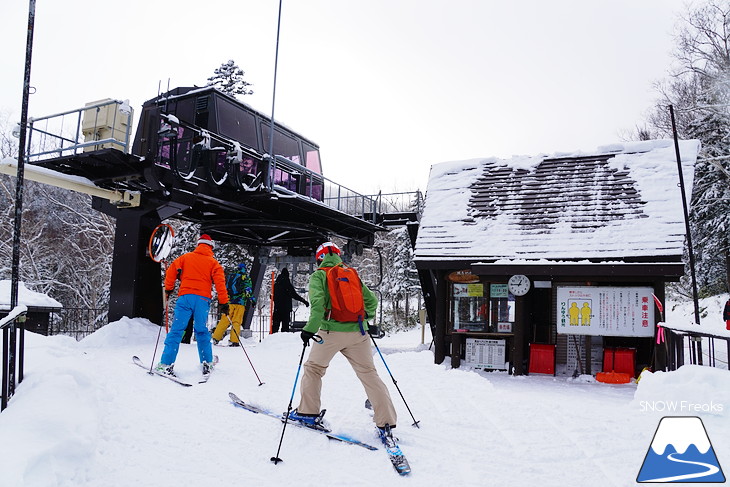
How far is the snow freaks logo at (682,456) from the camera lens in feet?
12.0

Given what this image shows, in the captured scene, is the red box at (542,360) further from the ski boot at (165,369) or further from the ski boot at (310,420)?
the ski boot at (165,369)

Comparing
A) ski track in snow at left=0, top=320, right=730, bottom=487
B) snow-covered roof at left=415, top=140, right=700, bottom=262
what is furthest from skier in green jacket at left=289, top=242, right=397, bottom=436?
snow-covered roof at left=415, top=140, right=700, bottom=262

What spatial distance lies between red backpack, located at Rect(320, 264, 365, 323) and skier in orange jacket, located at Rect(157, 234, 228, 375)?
119 inches

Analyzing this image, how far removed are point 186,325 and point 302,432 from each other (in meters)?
3.13

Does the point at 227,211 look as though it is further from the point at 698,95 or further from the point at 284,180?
the point at 698,95

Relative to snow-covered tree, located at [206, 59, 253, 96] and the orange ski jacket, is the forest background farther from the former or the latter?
the orange ski jacket

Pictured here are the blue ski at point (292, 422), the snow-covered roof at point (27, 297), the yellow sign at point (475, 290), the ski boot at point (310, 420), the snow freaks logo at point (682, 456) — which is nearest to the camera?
the snow freaks logo at point (682, 456)

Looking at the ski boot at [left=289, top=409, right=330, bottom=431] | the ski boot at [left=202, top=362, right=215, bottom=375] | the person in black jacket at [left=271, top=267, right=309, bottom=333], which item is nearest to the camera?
the ski boot at [left=289, top=409, right=330, bottom=431]

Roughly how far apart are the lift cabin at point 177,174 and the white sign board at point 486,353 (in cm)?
551

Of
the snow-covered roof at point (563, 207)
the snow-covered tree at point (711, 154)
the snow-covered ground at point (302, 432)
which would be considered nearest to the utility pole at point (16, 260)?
the snow-covered ground at point (302, 432)

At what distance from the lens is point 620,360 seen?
31.0ft

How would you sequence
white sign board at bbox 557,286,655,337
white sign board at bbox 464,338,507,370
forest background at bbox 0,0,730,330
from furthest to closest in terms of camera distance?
forest background at bbox 0,0,730,330
white sign board at bbox 464,338,507,370
white sign board at bbox 557,286,655,337

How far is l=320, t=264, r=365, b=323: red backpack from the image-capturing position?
15.8 ft

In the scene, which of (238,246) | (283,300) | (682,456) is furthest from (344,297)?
(238,246)
